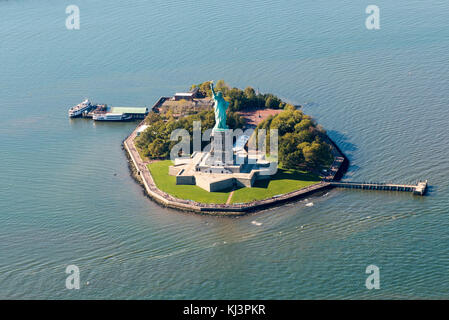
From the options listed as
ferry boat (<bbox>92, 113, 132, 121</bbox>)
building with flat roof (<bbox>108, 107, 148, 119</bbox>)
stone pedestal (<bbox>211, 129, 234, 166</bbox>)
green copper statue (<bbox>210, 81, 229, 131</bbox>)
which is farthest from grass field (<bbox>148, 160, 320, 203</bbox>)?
ferry boat (<bbox>92, 113, 132, 121</bbox>)

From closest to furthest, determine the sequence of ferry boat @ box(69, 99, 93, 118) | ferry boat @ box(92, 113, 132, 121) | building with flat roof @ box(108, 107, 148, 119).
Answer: ferry boat @ box(92, 113, 132, 121) < building with flat roof @ box(108, 107, 148, 119) < ferry boat @ box(69, 99, 93, 118)

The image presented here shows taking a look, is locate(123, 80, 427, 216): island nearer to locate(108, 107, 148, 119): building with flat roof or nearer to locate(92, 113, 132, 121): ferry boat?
locate(108, 107, 148, 119): building with flat roof

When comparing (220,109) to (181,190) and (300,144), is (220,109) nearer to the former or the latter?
(181,190)

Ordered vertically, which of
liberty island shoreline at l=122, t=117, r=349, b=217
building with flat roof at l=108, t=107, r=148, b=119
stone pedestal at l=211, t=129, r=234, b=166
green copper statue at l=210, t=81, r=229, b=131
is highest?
building with flat roof at l=108, t=107, r=148, b=119

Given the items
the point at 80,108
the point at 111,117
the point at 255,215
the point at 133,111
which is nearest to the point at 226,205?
the point at 255,215

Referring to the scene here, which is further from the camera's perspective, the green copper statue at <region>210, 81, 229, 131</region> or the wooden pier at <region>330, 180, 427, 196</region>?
the green copper statue at <region>210, 81, 229, 131</region>
